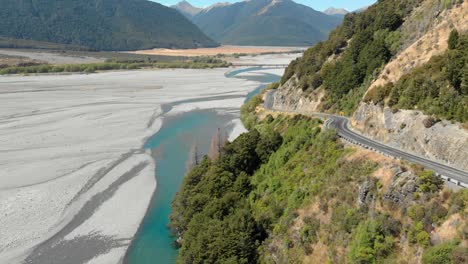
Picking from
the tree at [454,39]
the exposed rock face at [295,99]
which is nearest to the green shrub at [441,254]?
the tree at [454,39]

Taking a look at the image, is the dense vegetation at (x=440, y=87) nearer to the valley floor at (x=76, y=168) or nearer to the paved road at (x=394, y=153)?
the paved road at (x=394, y=153)

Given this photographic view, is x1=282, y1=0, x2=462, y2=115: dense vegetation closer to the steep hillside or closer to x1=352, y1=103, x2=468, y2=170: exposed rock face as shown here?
the steep hillside

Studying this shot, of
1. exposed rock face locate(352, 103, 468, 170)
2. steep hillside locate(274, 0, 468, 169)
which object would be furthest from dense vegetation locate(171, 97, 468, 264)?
steep hillside locate(274, 0, 468, 169)

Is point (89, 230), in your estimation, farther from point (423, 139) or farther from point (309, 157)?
point (423, 139)

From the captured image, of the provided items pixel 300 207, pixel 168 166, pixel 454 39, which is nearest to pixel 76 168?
pixel 168 166

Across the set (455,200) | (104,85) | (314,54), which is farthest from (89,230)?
(104,85)

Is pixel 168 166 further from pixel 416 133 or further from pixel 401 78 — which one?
pixel 416 133

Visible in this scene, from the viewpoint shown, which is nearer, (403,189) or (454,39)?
(403,189)
